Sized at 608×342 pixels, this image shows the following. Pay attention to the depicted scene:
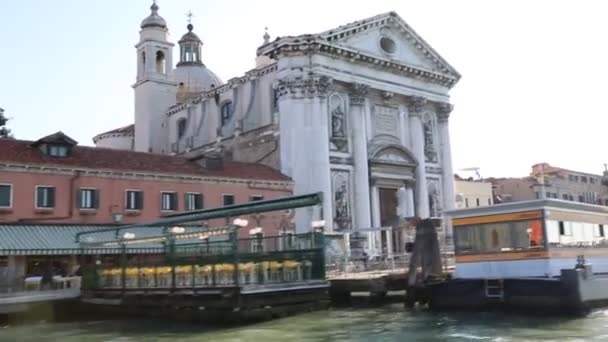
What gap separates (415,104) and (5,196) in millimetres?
22731

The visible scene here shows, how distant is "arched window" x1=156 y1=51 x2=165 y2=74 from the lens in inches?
1771

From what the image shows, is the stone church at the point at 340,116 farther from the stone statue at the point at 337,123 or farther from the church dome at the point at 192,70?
the church dome at the point at 192,70

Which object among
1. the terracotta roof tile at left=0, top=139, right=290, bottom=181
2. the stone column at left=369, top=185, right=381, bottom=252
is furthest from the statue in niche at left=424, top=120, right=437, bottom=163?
the terracotta roof tile at left=0, top=139, right=290, bottom=181

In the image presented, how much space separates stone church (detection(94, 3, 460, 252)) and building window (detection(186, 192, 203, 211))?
3.32 meters

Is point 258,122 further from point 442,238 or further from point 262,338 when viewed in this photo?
point 262,338

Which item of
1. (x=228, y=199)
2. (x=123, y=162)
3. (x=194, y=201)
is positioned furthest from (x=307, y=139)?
(x=123, y=162)

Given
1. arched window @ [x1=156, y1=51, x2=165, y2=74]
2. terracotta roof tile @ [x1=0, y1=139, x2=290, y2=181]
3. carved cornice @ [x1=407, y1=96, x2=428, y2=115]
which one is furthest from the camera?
arched window @ [x1=156, y1=51, x2=165, y2=74]

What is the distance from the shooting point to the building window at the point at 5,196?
2430cm

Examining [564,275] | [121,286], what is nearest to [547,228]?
[564,275]

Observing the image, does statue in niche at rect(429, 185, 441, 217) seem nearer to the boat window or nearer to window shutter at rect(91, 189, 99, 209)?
the boat window

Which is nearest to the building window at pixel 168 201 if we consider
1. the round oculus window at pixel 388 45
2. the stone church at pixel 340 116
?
the stone church at pixel 340 116

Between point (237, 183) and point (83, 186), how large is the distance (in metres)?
7.07

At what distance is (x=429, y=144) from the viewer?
4003 centimetres

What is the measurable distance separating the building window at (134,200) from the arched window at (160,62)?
63.2 feet
